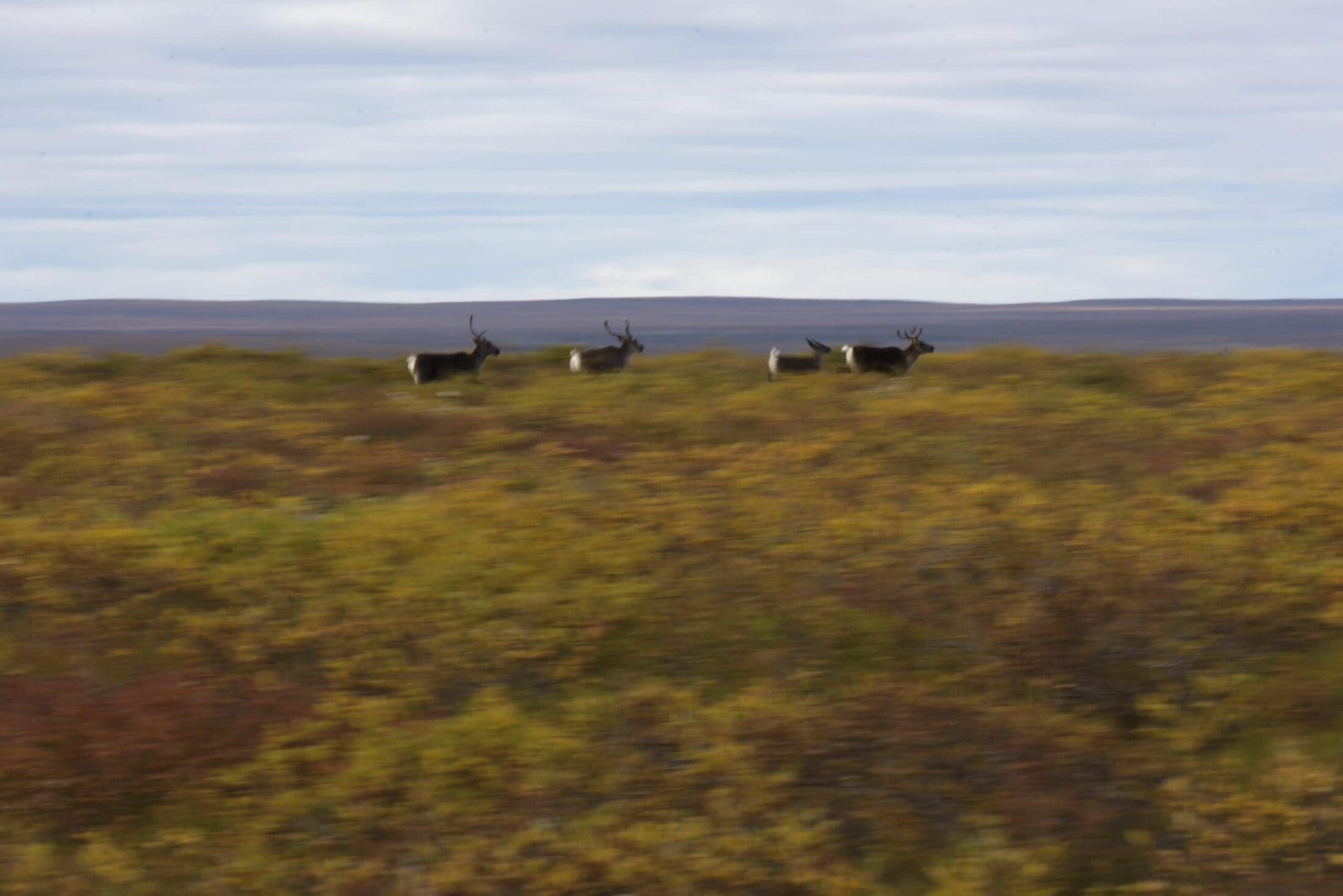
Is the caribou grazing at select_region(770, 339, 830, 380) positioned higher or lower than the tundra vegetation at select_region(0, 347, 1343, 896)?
higher

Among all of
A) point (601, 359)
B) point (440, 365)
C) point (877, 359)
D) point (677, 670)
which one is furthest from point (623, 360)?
point (677, 670)

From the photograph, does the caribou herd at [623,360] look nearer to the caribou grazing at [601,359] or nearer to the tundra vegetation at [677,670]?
the caribou grazing at [601,359]

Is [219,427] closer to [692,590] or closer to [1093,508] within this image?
[692,590]

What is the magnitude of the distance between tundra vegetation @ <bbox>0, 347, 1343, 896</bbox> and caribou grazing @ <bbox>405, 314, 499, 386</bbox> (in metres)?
5.90

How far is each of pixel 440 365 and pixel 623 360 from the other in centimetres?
277

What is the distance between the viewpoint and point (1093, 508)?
11047 millimetres

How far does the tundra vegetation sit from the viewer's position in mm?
7277

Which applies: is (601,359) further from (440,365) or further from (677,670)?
(677,670)

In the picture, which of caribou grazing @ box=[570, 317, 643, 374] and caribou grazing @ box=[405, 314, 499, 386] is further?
caribou grazing @ box=[570, 317, 643, 374]

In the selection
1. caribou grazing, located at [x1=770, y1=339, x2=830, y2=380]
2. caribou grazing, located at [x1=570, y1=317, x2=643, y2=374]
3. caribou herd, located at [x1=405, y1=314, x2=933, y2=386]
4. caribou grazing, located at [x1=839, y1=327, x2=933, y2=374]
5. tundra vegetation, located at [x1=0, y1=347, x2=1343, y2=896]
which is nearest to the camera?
tundra vegetation, located at [x1=0, y1=347, x2=1343, y2=896]

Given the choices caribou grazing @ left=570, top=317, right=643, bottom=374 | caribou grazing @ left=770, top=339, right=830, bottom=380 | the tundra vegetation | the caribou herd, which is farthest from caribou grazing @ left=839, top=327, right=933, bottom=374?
the tundra vegetation

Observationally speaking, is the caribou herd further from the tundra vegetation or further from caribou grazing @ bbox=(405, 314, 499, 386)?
the tundra vegetation

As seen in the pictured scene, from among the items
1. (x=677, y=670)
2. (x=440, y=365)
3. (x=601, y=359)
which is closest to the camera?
(x=677, y=670)

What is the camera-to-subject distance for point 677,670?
876 centimetres
